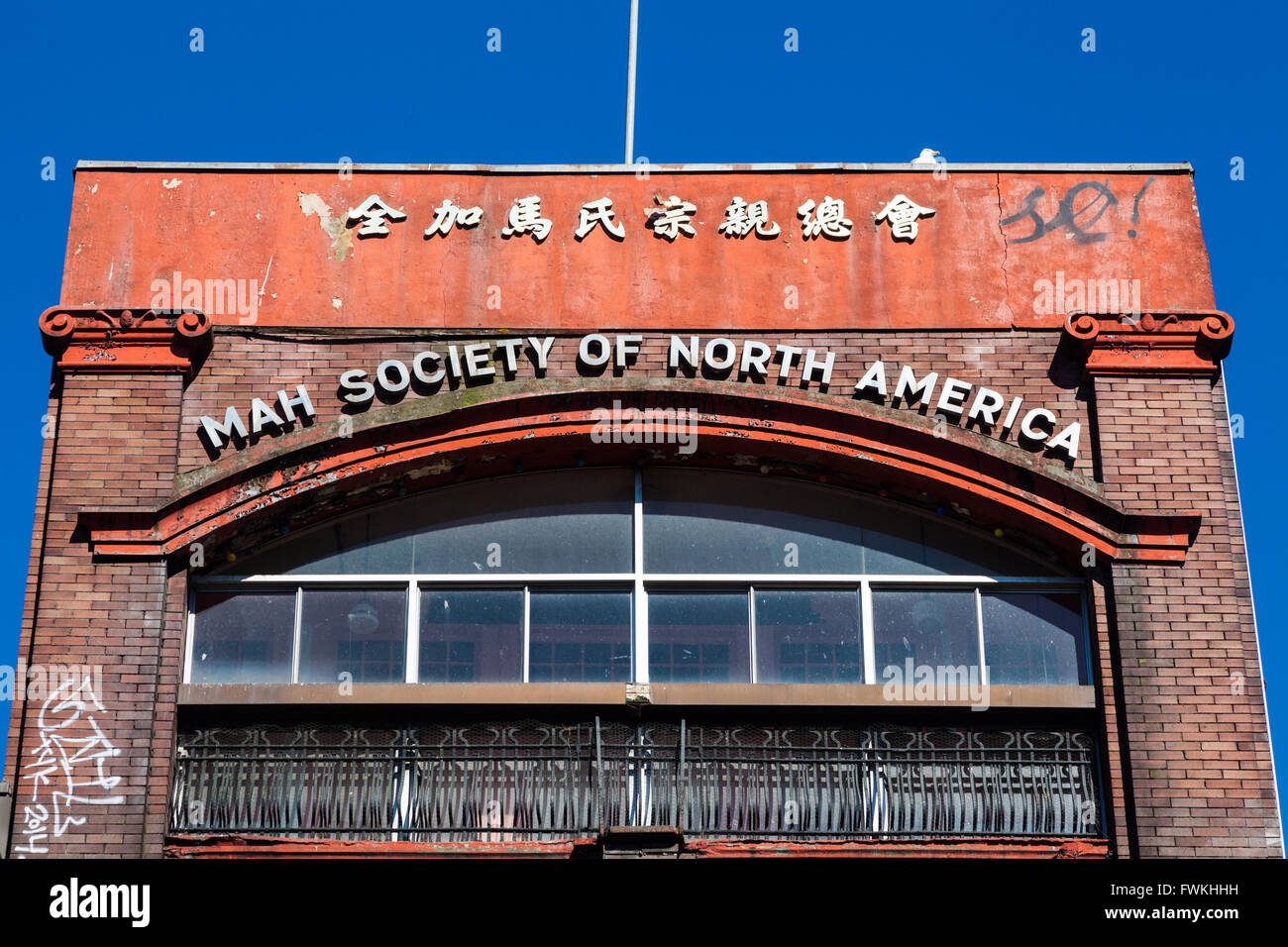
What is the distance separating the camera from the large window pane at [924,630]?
1363 centimetres

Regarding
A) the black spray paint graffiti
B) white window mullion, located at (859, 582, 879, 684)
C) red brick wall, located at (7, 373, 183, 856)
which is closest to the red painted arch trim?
red brick wall, located at (7, 373, 183, 856)

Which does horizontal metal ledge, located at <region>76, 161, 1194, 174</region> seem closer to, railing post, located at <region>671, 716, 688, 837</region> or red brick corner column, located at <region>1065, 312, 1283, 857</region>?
red brick corner column, located at <region>1065, 312, 1283, 857</region>

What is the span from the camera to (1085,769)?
43.3 feet

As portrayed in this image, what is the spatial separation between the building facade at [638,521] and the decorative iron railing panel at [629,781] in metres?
0.03

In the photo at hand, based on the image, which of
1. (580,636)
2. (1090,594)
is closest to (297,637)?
(580,636)

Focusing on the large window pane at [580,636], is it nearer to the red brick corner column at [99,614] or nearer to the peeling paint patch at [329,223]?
the red brick corner column at [99,614]

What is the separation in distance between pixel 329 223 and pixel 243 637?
3.20m

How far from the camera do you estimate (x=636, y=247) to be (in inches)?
578

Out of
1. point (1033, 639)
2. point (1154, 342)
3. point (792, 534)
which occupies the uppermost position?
point (1154, 342)

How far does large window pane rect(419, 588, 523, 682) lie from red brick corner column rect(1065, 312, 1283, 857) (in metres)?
4.12

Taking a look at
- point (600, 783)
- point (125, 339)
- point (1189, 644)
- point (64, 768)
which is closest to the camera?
point (64, 768)

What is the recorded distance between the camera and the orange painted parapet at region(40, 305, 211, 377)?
1400 cm

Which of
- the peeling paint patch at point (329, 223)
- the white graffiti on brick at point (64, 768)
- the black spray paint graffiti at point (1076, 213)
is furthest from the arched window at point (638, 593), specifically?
the black spray paint graffiti at point (1076, 213)

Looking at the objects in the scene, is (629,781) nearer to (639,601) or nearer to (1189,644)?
(639,601)
